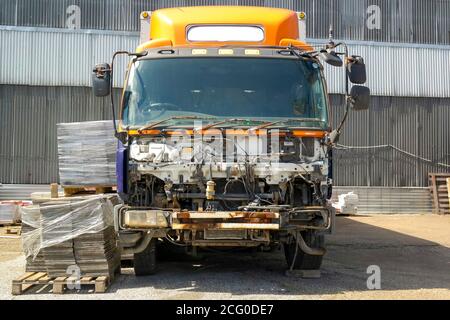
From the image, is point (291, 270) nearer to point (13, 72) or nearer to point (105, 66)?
point (105, 66)

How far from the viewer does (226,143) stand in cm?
633

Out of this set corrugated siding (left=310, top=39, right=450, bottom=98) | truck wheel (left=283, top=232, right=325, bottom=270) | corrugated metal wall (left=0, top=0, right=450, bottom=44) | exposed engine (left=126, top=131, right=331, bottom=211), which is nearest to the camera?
exposed engine (left=126, top=131, right=331, bottom=211)

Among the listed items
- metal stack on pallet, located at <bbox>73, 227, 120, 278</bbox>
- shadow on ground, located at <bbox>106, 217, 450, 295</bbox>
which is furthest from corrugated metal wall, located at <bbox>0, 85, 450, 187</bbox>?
metal stack on pallet, located at <bbox>73, 227, 120, 278</bbox>

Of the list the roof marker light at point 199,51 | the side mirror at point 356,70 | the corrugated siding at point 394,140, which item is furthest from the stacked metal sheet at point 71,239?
the corrugated siding at point 394,140

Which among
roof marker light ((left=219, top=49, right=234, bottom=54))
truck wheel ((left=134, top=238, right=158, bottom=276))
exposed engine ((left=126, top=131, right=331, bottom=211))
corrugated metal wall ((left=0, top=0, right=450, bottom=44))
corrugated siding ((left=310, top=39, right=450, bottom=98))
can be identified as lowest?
truck wheel ((left=134, top=238, right=158, bottom=276))

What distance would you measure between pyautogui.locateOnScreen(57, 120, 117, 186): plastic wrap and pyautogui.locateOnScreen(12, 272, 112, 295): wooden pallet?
2552 millimetres

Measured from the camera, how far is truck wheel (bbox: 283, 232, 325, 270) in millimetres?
6781

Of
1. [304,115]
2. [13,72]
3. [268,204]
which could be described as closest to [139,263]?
[268,204]

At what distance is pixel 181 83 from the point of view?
678cm

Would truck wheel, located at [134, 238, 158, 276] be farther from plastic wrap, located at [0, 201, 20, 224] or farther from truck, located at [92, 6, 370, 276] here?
plastic wrap, located at [0, 201, 20, 224]

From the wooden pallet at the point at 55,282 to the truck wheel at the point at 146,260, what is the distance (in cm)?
47

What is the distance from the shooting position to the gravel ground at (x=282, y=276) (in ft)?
20.6

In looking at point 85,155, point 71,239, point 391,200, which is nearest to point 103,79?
point 71,239

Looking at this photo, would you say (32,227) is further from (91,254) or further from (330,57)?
(330,57)
